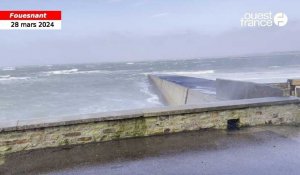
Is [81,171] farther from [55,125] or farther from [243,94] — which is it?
[243,94]

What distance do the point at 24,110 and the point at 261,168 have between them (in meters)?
20.1

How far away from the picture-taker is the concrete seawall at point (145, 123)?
4816 millimetres

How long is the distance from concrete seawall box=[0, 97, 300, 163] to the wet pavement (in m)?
0.17

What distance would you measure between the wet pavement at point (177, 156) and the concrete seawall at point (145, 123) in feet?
0.57

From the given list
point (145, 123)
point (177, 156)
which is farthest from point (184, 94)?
point (177, 156)

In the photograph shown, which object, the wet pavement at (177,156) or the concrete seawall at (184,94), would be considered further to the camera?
→ the concrete seawall at (184,94)

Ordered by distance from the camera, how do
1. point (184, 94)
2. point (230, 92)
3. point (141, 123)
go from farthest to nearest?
point (184, 94) < point (230, 92) < point (141, 123)

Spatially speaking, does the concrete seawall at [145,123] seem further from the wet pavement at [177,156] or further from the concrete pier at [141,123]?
the wet pavement at [177,156]

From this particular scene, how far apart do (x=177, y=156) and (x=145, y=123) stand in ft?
3.66

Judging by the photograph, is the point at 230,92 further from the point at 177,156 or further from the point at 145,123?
the point at 177,156

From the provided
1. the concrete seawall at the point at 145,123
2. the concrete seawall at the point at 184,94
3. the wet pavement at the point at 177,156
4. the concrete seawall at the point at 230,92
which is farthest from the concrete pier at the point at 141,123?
the concrete seawall at the point at 184,94

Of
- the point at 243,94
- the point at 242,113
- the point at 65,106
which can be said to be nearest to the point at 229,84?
the point at 243,94

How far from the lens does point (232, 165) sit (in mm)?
4145

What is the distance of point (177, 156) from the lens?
4.53m
